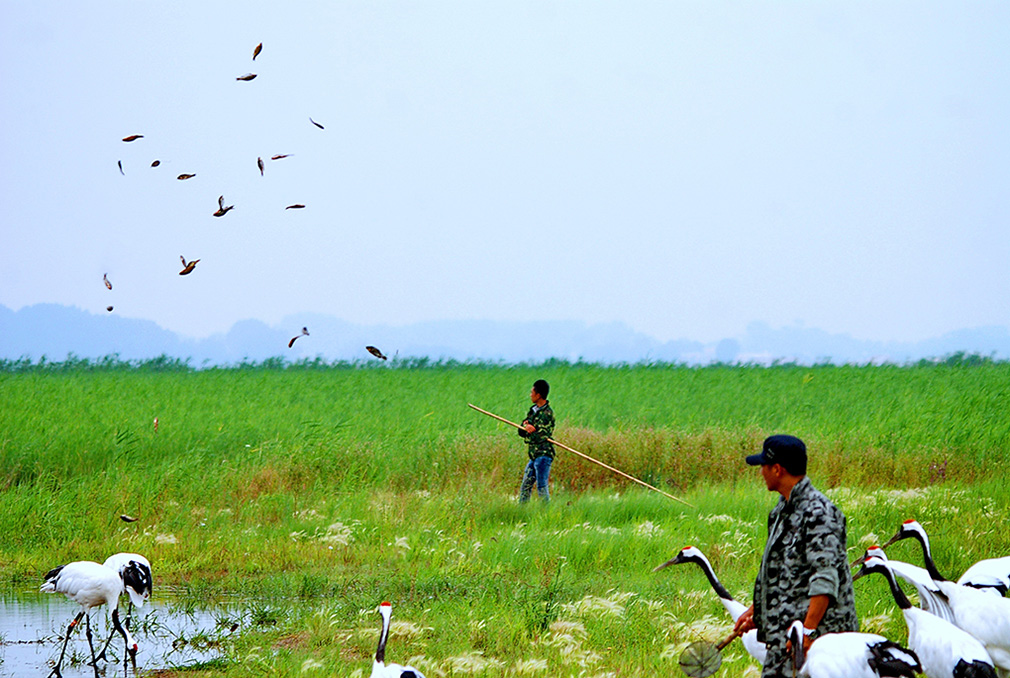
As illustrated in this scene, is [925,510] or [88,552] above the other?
[925,510]

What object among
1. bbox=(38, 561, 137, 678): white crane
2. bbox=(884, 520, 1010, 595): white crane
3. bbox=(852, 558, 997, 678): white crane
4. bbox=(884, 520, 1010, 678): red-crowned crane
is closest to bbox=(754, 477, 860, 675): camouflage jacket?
bbox=(852, 558, 997, 678): white crane

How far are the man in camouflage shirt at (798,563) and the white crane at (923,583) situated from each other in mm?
1338

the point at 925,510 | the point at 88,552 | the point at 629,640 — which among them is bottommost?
the point at 88,552

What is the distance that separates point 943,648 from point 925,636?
173 mm

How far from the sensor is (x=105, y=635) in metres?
9.76

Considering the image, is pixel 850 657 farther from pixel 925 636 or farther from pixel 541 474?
pixel 541 474

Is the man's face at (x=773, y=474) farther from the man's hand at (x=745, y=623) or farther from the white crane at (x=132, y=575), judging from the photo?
the white crane at (x=132, y=575)

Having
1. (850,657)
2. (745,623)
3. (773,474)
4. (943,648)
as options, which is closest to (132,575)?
(745,623)

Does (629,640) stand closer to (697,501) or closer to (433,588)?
(433,588)

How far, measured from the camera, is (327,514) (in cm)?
1430

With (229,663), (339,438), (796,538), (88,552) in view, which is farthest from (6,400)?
(796,538)

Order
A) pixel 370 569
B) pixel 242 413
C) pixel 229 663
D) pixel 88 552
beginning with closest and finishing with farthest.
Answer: pixel 229 663
pixel 370 569
pixel 88 552
pixel 242 413

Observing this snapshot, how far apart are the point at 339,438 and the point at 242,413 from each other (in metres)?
7.11

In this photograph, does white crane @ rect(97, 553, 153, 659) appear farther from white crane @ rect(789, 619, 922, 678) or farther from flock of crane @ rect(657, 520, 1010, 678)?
white crane @ rect(789, 619, 922, 678)
